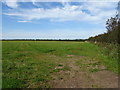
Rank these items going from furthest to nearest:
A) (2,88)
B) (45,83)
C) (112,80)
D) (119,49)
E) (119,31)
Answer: (119,31) < (119,49) < (112,80) < (45,83) < (2,88)

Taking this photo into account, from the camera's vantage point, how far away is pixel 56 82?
5953 millimetres

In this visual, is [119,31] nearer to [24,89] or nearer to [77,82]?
[77,82]

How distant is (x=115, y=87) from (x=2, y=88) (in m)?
4.84

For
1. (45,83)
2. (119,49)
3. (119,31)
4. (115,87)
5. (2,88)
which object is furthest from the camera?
(119,31)

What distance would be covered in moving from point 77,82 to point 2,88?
133 inches

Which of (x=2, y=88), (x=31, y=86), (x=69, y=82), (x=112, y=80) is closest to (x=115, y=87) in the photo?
(x=112, y=80)

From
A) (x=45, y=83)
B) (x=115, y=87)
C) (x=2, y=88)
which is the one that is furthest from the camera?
(x=45, y=83)

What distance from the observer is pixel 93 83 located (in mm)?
5758

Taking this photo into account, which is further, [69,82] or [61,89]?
[69,82]

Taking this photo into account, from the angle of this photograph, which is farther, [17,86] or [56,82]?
[56,82]

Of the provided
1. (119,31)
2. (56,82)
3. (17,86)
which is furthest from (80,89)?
(119,31)

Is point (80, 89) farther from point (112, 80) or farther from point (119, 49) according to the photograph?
point (119, 49)

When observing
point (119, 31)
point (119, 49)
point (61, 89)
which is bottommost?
point (61, 89)

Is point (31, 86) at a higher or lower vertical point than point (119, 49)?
lower
